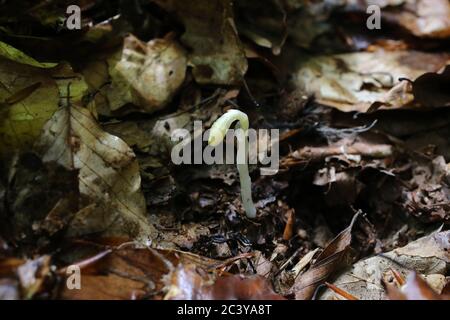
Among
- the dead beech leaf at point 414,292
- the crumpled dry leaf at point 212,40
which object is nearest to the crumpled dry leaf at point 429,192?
the dead beech leaf at point 414,292

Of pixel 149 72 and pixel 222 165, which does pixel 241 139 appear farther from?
pixel 149 72

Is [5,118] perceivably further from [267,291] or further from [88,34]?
[267,291]

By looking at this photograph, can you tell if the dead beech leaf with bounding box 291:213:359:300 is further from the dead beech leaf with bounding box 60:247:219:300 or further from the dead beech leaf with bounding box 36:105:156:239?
the dead beech leaf with bounding box 36:105:156:239

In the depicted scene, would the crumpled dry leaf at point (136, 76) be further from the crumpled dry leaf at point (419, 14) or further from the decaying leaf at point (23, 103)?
the crumpled dry leaf at point (419, 14)

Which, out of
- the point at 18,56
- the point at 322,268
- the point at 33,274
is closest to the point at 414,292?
the point at 322,268

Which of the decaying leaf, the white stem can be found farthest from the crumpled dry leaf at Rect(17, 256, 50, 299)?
the white stem

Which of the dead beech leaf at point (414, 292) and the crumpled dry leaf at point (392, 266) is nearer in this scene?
the dead beech leaf at point (414, 292)
